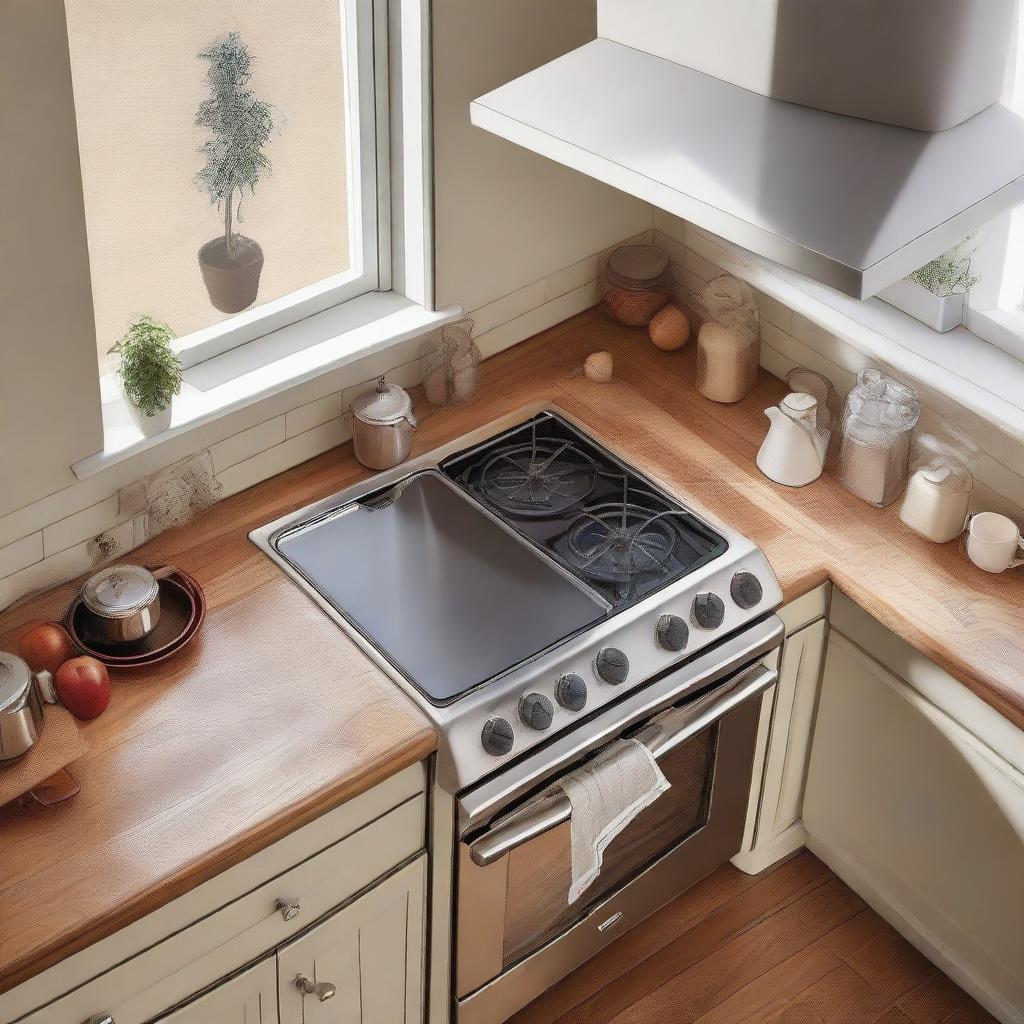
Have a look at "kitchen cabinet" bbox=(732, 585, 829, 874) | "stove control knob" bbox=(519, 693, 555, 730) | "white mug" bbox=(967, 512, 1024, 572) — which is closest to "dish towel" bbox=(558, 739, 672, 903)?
"stove control knob" bbox=(519, 693, 555, 730)

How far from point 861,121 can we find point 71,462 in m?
1.51

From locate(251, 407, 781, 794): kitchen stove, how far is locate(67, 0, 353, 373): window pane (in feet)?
1.64

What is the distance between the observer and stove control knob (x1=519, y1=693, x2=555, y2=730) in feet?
7.87

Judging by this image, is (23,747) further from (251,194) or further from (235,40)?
(235,40)

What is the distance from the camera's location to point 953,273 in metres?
2.76

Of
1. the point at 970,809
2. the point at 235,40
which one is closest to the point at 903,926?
the point at 970,809

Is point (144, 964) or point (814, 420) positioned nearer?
point (144, 964)

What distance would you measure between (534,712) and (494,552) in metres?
0.44

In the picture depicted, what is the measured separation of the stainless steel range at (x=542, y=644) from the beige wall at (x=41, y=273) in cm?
45

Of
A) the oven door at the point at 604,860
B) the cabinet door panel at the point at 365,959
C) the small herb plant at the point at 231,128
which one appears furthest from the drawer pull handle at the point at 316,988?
the small herb plant at the point at 231,128

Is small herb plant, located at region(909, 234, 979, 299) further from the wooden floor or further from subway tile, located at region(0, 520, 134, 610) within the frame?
subway tile, located at region(0, 520, 134, 610)

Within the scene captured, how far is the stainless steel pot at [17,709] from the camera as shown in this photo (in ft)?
7.07

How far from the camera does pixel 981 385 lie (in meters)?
2.70

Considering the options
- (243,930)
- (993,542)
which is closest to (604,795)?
(243,930)
